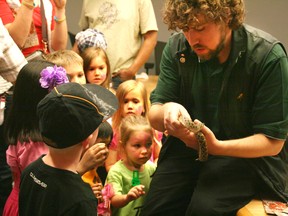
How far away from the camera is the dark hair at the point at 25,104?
2000mm

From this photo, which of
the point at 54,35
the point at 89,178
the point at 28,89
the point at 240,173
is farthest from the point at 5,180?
the point at 240,173

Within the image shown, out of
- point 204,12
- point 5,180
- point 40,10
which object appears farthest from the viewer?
point 40,10

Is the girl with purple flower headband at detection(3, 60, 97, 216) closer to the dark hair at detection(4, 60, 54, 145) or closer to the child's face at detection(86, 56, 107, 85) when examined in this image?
the dark hair at detection(4, 60, 54, 145)

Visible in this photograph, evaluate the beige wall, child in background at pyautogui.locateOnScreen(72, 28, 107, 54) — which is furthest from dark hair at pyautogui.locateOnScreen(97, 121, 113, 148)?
the beige wall

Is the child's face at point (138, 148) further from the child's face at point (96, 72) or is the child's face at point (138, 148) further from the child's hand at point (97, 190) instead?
the child's face at point (96, 72)

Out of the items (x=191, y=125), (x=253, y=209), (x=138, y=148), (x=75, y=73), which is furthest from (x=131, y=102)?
(x=253, y=209)

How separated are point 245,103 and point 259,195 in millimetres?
430

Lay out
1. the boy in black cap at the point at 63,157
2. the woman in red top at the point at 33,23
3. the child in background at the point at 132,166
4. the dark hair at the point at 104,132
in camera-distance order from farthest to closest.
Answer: the woman in red top at the point at 33,23, the child in background at the point at 132,166, the dark hair at the point at 104,132, the boy in black cap at the point at 63,157

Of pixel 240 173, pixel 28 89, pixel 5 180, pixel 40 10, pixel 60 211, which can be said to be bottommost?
pixel 5 180

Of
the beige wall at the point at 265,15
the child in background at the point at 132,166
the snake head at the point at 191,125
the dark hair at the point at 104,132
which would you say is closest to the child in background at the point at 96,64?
the child in background at the point at 132,166

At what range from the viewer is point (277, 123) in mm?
1893

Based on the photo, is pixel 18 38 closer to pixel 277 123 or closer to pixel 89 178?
pixel 89 178

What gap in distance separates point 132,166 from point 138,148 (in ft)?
0.34

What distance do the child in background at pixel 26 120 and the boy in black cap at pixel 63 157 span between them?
1.18 feet
